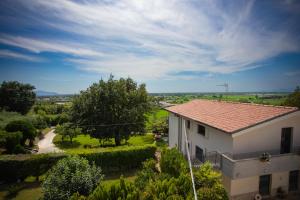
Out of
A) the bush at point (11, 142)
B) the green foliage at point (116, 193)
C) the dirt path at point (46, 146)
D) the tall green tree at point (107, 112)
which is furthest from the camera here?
the dirt path at point (46, 146)

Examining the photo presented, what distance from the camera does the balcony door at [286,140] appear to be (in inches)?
575

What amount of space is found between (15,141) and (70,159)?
19.5m

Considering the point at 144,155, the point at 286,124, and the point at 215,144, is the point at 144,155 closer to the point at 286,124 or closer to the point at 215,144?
the point at 215,144

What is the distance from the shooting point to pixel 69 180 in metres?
12.5

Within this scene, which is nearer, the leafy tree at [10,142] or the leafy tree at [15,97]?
the leafy tree at [10,142]

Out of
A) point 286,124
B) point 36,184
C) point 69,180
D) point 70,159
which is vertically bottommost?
point 36,184

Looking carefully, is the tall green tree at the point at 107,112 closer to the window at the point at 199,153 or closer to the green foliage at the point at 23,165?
the green foliage at the point at 23,165

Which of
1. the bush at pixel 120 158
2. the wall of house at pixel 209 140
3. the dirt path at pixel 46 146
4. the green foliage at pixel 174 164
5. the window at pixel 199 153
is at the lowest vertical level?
the dirt path at pixel 46 146

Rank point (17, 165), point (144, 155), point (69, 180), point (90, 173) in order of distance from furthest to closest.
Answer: point (144, 155) < point (17, 165) < point (90, 173) < point (69, 180)

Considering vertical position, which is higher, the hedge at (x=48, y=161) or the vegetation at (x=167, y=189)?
the vegetation at (x=167, y=189)

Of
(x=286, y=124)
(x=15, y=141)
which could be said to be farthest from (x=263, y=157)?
(x=15, y=141)

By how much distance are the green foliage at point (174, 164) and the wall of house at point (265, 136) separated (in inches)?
141

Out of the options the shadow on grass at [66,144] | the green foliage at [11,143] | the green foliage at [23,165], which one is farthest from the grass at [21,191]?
the shadow on grass at [66,144]

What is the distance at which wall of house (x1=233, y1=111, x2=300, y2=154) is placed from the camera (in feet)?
44.5
